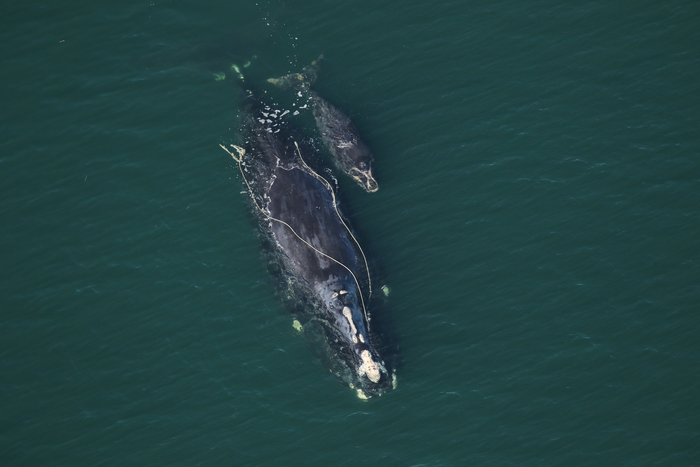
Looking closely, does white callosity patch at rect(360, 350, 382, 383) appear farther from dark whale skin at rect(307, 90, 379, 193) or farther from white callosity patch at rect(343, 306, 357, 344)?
dark whale skin at rect(307, 90, 379, 193)

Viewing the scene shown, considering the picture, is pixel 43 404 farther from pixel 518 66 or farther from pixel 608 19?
pixel 608 19

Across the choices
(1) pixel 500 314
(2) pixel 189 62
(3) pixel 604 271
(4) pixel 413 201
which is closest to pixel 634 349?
(3) pixel 604 271

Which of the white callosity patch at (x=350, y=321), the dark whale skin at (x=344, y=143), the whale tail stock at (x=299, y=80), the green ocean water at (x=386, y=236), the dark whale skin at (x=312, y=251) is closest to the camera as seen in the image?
the green ocean water at (x=386, y=236)

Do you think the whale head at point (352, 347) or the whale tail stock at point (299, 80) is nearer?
the whale head at point (352, 347)

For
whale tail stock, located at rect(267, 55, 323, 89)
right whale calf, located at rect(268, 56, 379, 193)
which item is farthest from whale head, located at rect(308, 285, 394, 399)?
whale tail stock, located at rect(267, 55, 323, 89)

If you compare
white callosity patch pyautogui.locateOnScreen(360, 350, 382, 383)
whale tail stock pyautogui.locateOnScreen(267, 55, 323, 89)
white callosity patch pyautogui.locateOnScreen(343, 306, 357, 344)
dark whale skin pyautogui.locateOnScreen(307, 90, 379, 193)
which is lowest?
white callosity patch pyautogui.locateOnScreen(360, 350, 382, 383)

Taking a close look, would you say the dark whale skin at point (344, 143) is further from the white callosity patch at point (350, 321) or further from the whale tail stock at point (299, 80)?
the white callosity patch at point (350, 321)

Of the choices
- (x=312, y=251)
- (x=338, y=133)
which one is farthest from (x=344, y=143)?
(x=312, y=251)

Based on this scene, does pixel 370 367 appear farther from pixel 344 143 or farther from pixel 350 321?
pixel 344 143

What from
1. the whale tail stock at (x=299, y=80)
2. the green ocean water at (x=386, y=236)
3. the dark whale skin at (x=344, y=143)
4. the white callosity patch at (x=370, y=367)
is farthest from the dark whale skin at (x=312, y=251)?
the whale tail stock at (x=299, y=80)
